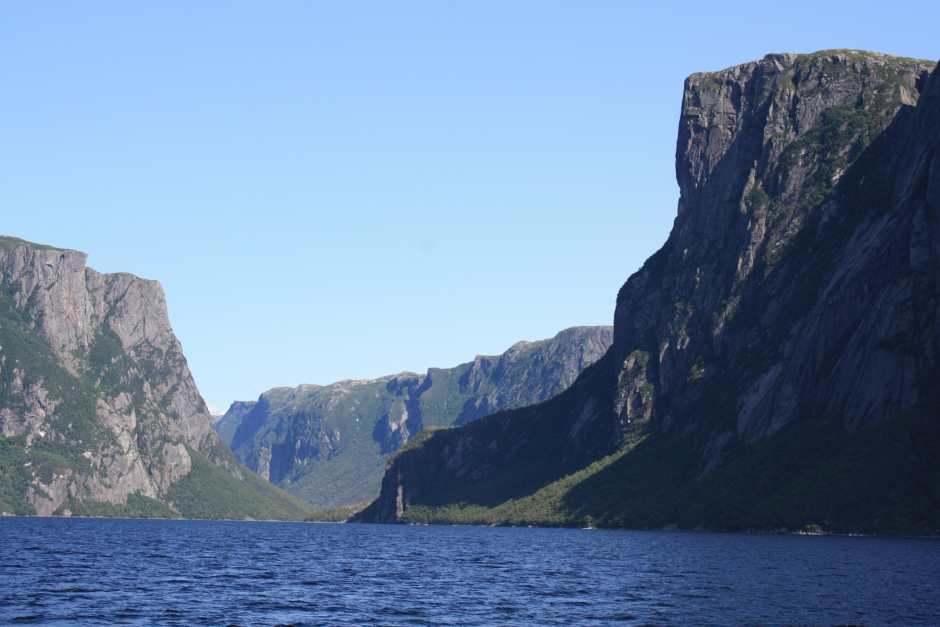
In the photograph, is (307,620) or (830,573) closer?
(307,620)

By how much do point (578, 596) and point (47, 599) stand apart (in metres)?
44.5

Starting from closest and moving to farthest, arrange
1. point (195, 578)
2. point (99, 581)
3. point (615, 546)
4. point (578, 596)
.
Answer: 1. point (578, 596)
2. point (99, 581)
3. point (195, 578)
4. point (615, 546)

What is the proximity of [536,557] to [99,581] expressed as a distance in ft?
239

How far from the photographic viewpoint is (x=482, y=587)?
114 meters

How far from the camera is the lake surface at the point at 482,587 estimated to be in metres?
86.1

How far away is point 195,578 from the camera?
11981cm

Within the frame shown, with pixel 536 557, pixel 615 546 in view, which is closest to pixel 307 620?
pixel 536 557

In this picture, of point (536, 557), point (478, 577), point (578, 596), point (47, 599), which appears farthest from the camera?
point (536, 557)

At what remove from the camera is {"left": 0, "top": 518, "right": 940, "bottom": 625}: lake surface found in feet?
283

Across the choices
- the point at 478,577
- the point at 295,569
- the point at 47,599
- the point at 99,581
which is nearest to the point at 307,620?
the point at 47,599

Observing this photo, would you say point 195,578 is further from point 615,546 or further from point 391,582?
point 615,546

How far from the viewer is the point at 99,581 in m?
112

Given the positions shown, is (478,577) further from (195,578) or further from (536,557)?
(536,557)

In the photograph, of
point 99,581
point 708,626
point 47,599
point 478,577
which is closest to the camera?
point 708,626
